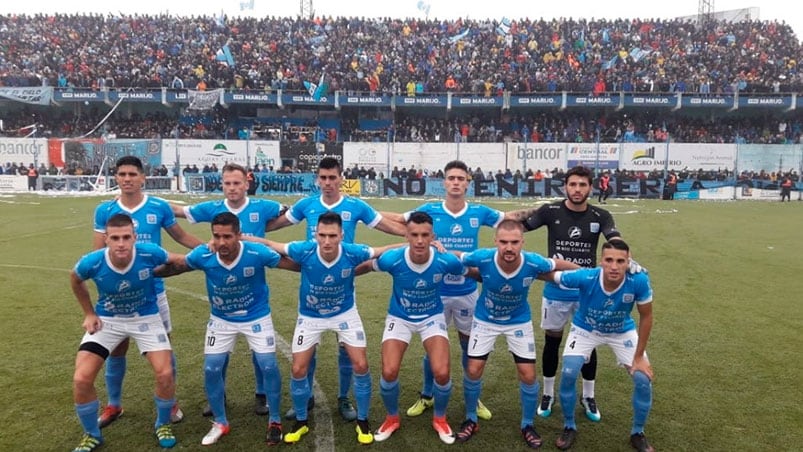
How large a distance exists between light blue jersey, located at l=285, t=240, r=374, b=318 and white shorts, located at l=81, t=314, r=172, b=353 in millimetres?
1321

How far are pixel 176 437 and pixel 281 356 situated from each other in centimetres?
203

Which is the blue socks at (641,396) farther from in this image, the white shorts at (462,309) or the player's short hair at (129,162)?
the player's short hair at (129,162)

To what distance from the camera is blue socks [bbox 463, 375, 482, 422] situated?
5.16 meters

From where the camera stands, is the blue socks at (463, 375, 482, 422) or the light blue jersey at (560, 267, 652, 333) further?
the blue socks at (463, 375, 482, 422)

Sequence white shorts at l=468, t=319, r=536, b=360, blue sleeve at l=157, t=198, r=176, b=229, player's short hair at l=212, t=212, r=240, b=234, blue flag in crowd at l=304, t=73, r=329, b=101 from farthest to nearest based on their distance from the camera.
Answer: blue flag in crowd at l=304, t=73, r=329, b=101, blue sleeve at l=157, t=198, r=176, b=229, white shorts at l=468, t=319, r=536, b=360, player's short hair at l=212, t=212, r=240, b=234

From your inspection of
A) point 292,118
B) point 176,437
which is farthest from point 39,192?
point 176,437

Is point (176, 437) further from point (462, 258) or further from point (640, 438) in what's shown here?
point (640, 438)

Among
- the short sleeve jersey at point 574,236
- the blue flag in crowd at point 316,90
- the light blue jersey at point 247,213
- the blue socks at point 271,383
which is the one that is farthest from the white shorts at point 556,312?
the blue flag in crowd at point 316,90

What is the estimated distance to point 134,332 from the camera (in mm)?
5094

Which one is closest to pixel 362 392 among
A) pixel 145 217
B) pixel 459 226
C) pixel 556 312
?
pixel 459 226

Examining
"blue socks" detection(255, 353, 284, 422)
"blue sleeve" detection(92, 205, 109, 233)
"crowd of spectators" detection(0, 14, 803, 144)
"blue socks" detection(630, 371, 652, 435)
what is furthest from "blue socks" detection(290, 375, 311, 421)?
"crowd of spectators" detection(0, 14, 803, 144)

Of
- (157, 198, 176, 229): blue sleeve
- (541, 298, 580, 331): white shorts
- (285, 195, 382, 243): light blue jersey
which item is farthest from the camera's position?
(285, 195, 382, 243): light blue jersey

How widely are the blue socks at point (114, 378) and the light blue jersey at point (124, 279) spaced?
57cm

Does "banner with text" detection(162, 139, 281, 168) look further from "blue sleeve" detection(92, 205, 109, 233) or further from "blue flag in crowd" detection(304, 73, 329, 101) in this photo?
"blue sleeve" detection(92, 205, 109, 233)
